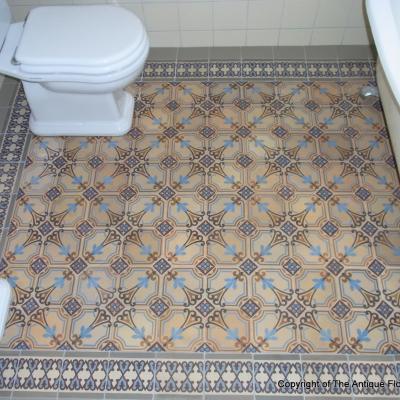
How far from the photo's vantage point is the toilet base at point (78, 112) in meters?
1.75

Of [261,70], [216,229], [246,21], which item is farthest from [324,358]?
[246,21]

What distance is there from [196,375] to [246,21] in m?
1.46

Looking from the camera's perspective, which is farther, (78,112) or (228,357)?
(78,112)

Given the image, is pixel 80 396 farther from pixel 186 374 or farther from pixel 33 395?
pixel 186 374

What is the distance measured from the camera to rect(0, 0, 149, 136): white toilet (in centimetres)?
154

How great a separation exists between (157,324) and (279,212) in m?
0.60

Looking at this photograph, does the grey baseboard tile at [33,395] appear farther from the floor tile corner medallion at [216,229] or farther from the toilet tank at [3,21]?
the toilet tank at [3,21]

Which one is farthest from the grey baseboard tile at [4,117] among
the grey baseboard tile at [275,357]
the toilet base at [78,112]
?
the grey baseboard tile at [275,357]

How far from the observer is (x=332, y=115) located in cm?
193

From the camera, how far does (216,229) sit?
1673 mm

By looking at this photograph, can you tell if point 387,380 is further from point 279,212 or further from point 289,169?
point 289,169

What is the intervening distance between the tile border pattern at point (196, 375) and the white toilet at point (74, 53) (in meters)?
0.91

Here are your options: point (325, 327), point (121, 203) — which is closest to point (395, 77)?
point (325, 327)

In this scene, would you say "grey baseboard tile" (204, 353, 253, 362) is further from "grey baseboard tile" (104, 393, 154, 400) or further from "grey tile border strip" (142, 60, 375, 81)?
"grey tile border strip" (142, 60, 375, 81)
